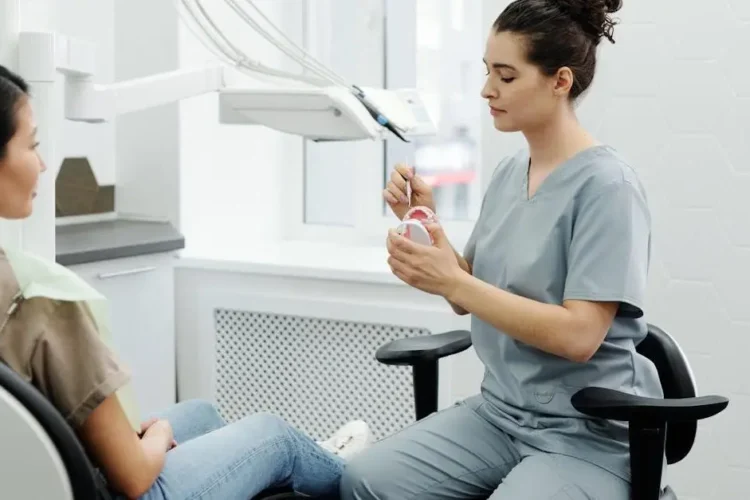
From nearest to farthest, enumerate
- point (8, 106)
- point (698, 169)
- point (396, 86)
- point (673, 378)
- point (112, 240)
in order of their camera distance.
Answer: point (8, 106), point (673, 378), point (698, 169), point (112, 240), point (396, 86)

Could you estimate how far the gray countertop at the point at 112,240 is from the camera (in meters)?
2.66

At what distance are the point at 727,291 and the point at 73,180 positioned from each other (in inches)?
72.7

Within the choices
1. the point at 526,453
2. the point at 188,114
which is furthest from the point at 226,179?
the point at 526,453

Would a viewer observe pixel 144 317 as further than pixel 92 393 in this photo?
Yes

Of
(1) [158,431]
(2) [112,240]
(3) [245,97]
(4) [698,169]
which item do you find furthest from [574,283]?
(2) [112,240]

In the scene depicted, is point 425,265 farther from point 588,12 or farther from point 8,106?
point 8,106

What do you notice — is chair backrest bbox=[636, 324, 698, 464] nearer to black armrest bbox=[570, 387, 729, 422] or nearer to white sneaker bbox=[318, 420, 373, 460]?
black armrest bbox=[570, 387, 729, 422]

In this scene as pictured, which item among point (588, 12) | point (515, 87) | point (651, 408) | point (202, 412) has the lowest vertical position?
point (202, 412)

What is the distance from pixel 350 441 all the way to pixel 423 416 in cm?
23

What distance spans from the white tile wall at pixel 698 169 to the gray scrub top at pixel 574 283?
2.85ft

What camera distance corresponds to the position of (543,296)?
175 centimetres

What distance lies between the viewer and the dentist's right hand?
1.96m

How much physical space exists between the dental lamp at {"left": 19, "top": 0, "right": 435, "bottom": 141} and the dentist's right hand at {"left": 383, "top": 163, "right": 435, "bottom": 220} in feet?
0.37

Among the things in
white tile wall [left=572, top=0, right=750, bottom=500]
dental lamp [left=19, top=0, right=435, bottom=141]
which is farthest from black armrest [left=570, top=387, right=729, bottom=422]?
white tile wall [left=572, top=0, right=750, bottom=500]
